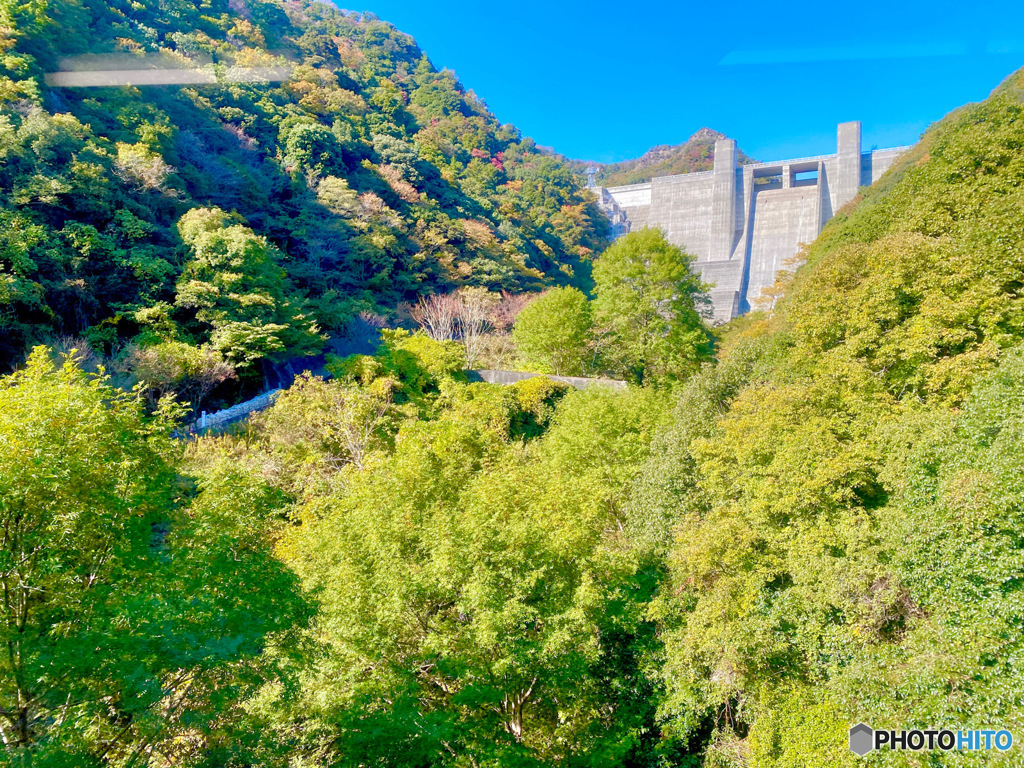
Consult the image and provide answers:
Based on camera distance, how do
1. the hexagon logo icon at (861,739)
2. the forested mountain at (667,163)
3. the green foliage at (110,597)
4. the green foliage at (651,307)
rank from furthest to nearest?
the forested mountain at (667,163)
the green foliage at (651,307)
the hexagon logo icon at (861,739)
the green foliage at (110,597)

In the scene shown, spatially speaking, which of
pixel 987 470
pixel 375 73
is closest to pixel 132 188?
pixel 987 470

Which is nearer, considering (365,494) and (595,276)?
(365,494)

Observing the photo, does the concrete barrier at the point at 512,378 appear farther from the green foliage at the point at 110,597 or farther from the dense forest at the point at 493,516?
the green foliage at the point at 110,597

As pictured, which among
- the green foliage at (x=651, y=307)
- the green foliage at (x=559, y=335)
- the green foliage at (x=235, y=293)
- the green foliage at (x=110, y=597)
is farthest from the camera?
the green foliage at (x=559, y=335)

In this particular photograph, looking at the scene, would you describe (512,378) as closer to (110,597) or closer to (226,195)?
(226,195)

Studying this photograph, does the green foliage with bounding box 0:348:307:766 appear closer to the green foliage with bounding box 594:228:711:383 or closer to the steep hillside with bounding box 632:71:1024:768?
the steep hillside with bounding box 632:71:1024:768

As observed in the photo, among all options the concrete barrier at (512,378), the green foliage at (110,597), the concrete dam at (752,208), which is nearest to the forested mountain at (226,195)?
the concrete barrier at (512,378)

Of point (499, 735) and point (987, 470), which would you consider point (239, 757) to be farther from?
point (987, 470)
